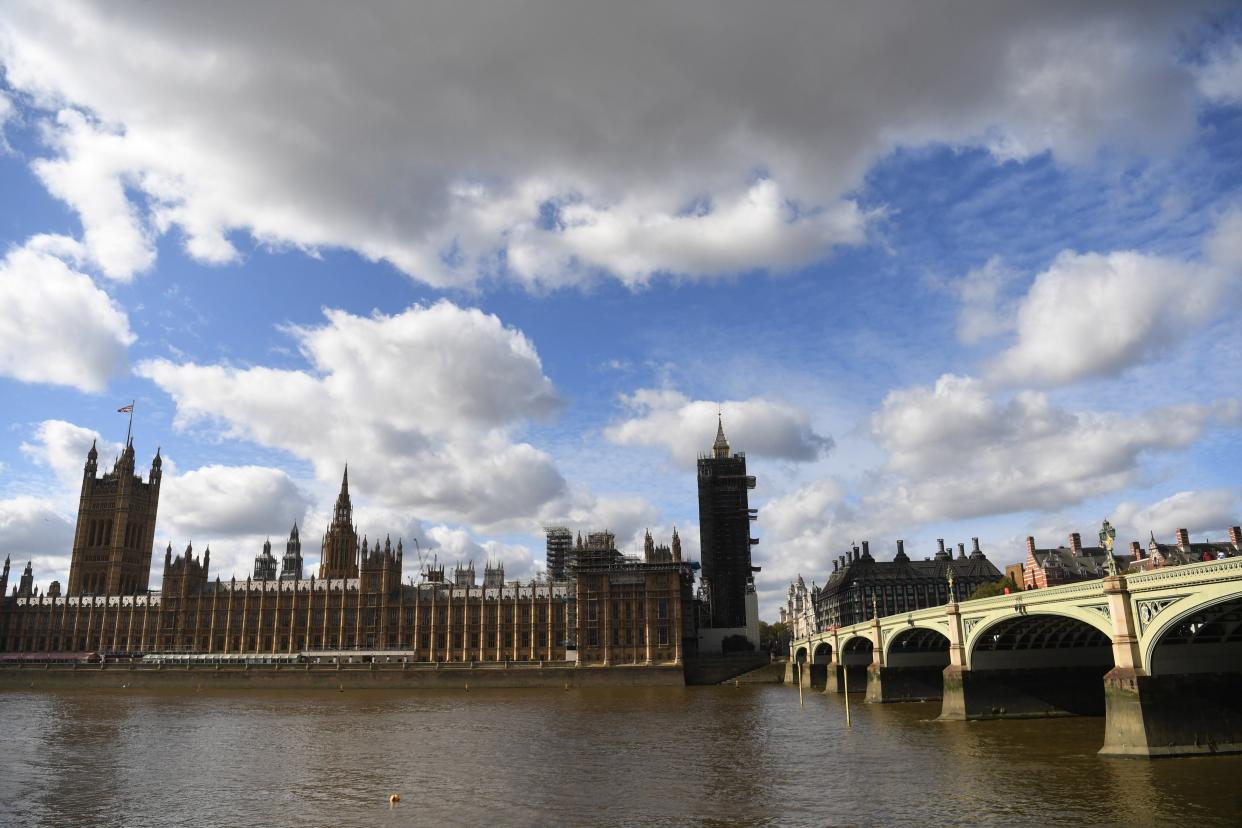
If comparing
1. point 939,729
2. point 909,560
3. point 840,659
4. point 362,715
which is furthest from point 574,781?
point 909,560

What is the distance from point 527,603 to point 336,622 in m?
35.4

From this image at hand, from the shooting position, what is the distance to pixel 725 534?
180 metres

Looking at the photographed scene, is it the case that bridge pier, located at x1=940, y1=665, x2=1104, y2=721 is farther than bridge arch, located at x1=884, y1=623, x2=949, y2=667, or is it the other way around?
bridge arch, located at x1=884, y1=623, x2=949, y2=667

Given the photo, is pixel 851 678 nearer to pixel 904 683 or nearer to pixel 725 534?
pixel 904 683

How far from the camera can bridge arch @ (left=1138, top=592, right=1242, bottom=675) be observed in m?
40.6

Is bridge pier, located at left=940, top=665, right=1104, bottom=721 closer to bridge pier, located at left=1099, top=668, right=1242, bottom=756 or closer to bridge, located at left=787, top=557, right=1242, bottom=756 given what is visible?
bridge, located at left=787, top=557, right=1242, bottom=756

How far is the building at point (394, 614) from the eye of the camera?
13875cm

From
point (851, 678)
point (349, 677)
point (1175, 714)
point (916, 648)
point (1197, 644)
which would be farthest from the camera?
point (349, 677)

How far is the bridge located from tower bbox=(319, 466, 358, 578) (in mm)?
137756

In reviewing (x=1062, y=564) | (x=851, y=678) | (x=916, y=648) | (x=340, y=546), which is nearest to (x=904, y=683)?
(x=916, y=648)

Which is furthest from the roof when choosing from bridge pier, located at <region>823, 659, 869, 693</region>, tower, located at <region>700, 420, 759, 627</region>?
bridge pier, located at <region>823, 659, 869, 693</region>

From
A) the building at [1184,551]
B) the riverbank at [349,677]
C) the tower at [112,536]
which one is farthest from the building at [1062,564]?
the tower at [112,536]

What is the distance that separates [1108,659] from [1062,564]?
81.9 metres

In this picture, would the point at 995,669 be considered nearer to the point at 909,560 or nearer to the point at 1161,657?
the point at 1161,657
